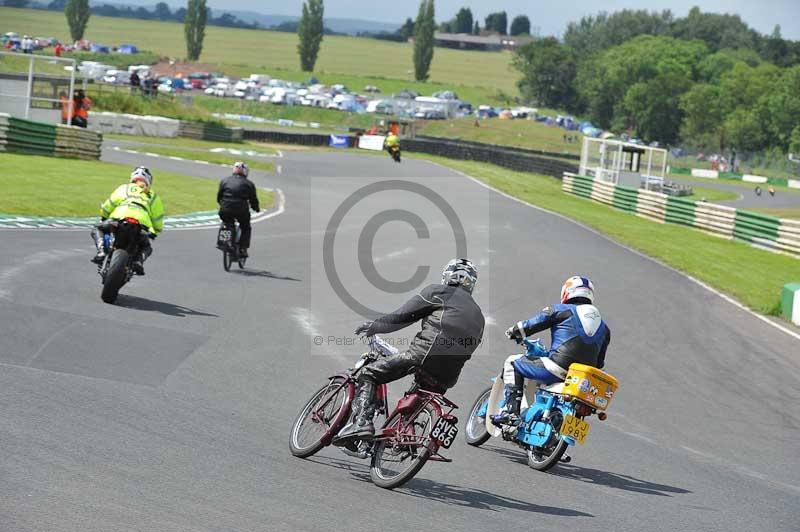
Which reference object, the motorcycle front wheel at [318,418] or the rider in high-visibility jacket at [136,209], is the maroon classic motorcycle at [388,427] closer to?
the motorcycle front wheel at [318,418]

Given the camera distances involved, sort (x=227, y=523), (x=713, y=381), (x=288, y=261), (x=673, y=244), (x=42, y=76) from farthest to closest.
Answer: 1. (x=42, y=76)
2. (x=673, y=244)
3. (x=288, y=261)
4. (x=713, y=381)
5. (x=227, y=523)

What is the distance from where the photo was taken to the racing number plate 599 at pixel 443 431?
308 inches

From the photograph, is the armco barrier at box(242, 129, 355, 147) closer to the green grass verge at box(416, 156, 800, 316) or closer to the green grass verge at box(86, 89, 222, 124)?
the green grass verge at box(86, 89, 222, 124)

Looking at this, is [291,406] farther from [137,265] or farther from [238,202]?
[238,202]

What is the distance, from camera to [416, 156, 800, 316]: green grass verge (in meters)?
25.0

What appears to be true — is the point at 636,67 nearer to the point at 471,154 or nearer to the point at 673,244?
the point at 471,154

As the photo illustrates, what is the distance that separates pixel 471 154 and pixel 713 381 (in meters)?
54.1

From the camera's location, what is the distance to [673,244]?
32906mm

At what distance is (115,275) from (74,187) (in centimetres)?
1485

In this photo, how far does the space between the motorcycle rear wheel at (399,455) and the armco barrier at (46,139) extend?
92.7 feet

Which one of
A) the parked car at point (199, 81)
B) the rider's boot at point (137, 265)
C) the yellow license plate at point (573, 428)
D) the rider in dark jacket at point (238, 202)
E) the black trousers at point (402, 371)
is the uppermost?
the parked car at point (199, 81)

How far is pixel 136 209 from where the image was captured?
14.4m

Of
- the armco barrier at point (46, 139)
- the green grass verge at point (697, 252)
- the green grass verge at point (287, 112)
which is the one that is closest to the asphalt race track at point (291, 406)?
the green grass verge at point (697, 252)

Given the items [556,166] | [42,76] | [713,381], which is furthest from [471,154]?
[713,381]
